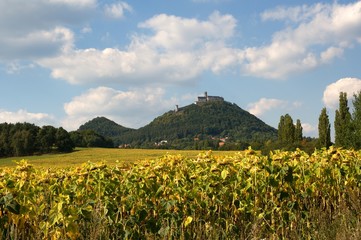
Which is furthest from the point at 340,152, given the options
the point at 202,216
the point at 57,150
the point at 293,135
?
the point at 57,150

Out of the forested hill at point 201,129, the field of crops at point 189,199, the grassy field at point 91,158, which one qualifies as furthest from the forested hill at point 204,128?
the field of crops at point 189,199

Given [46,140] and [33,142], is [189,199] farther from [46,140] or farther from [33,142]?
[33,142]

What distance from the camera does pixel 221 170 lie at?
235 inches

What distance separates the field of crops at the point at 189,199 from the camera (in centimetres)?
464

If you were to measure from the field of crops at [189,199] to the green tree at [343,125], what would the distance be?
109 ft

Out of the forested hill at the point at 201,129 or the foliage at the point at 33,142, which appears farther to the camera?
the forested hill at the point at 201,129

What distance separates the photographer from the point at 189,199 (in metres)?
5.67

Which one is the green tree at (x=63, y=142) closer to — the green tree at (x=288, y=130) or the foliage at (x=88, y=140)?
the foliage at (x=88, y=140)

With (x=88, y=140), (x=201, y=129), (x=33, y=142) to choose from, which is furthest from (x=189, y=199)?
(x=201, y=129)

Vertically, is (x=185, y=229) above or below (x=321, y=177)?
below

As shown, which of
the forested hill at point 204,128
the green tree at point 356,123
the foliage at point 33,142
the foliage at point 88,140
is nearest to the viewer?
the green tree at point 356,123

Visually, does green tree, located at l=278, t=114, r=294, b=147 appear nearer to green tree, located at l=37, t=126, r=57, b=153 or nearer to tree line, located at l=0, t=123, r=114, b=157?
tree line, located at l=0, t=123, r=114, b=157

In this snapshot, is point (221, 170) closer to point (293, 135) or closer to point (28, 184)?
point (28, 184)

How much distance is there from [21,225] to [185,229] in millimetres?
1978
